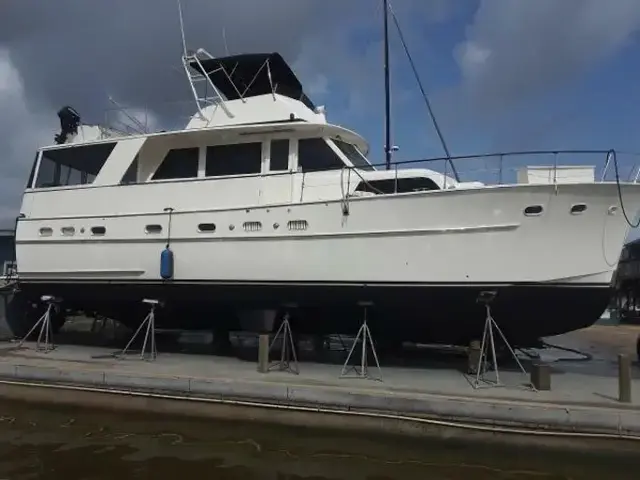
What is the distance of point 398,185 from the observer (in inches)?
357

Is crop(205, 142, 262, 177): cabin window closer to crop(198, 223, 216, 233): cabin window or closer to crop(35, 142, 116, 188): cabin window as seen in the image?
crop(198, 223, 216, 233): cabin window

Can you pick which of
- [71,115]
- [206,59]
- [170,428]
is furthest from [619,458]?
[71,115]

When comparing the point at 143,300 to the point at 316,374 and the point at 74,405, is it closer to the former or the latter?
the point at 74,405

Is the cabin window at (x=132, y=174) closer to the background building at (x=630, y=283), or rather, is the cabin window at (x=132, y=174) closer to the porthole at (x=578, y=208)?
the porthole at (x=578, y=208)

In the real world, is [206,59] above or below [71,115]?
above

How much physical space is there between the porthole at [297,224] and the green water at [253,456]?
3195 millimetres

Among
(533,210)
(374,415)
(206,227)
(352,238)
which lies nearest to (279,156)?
(206,227)

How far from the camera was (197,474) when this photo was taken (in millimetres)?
5469

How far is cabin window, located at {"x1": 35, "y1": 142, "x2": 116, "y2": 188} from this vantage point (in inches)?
428

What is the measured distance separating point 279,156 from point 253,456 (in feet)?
17.1

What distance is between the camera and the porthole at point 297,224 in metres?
9.02

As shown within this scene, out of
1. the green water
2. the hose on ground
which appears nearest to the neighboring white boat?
the hose on ground

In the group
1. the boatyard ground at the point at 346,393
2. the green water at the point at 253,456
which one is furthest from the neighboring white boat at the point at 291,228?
the green water at the point at 253,456

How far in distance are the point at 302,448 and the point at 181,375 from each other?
8.08 ft
